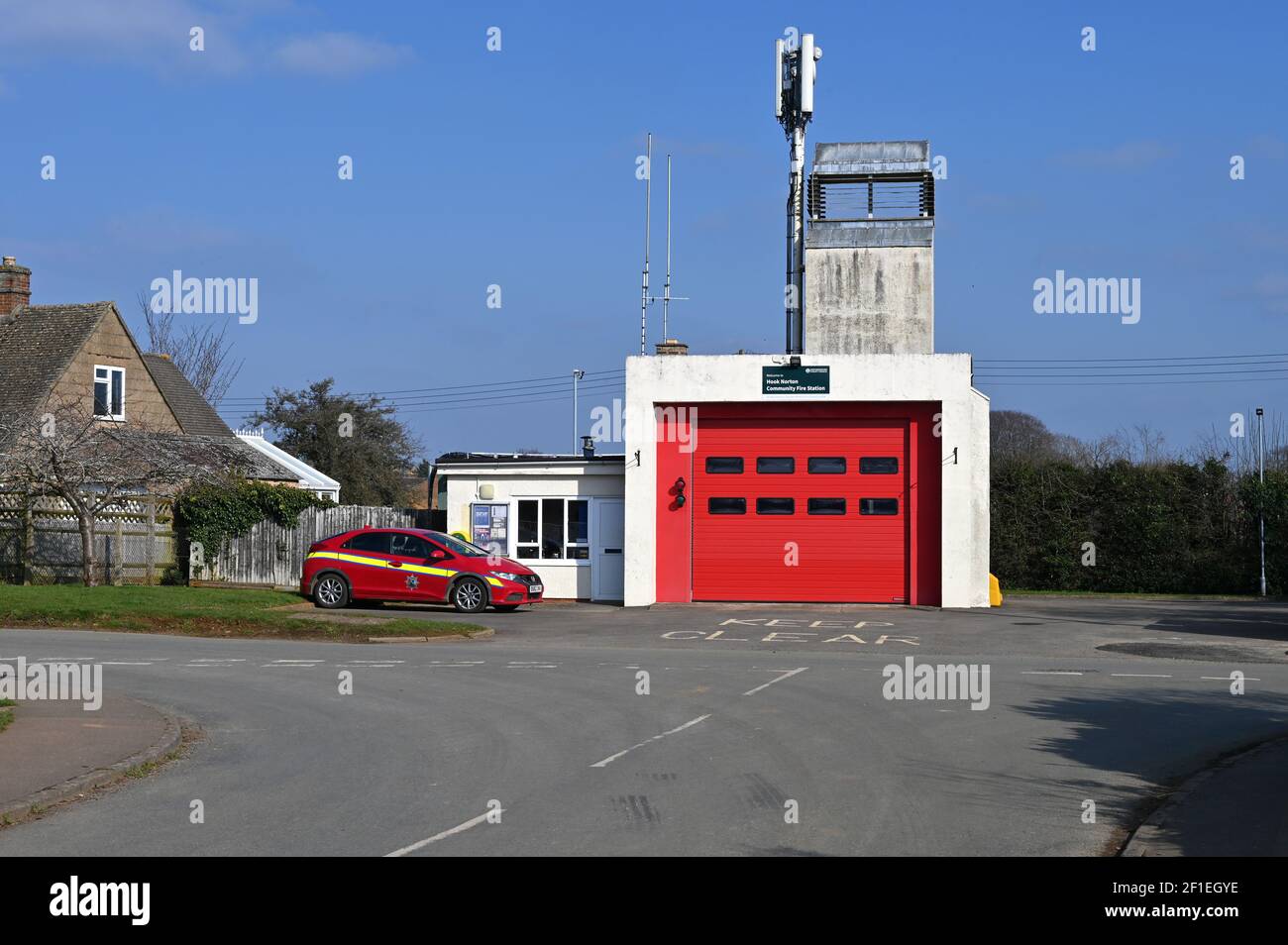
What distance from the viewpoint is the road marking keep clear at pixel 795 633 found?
21.6m

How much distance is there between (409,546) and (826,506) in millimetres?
8735

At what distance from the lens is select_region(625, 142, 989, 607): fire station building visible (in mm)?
28375

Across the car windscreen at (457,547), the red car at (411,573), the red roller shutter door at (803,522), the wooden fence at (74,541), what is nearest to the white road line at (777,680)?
the red car at (411,573)

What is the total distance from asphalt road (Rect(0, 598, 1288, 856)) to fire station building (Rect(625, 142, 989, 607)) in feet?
22.3

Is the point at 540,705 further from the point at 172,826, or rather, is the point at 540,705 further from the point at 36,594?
the point at 36,594

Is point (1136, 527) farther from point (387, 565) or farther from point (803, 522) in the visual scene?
point (387, 565)

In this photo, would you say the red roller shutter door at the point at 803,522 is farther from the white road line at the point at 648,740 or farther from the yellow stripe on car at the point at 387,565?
the white road line at the point at 648,740

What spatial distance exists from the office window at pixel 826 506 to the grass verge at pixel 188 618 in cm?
861

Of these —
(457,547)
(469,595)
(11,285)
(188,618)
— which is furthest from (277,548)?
(11,285)

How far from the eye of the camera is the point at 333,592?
87.9 feet

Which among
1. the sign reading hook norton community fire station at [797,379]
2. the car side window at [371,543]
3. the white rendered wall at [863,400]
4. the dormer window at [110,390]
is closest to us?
the car side window at [371,543]

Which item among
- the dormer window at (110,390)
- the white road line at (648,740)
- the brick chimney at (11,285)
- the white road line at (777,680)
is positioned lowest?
the white road line at (777,680)

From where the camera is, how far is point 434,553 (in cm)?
2655
